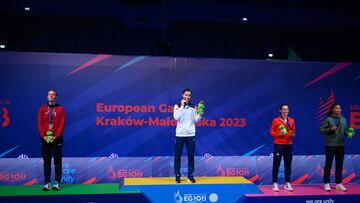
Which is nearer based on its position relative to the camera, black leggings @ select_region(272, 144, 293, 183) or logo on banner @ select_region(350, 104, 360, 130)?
black leggings @ select_region(272, 144, 293, 183)

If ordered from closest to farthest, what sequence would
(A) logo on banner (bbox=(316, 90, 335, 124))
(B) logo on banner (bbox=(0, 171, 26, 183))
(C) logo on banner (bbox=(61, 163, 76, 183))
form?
1. (B) logo on banner (bbox=(0, 171, 26, 183))
2. (C) logo on banner (bbox=(61, 163, 76, 183))
3. (A) logo on banner (bbox=(316, 90, 335, 124))

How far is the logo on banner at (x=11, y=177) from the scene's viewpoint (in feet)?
18.7

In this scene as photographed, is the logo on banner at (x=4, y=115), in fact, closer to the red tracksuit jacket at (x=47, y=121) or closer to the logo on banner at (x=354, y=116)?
the red tracksuit jacket at (x=47, y=121)

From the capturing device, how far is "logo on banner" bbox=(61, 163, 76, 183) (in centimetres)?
590

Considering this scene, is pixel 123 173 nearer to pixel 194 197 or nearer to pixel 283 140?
pixel 194 197

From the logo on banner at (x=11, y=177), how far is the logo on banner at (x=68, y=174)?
63 centimetres

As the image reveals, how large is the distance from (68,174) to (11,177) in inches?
35.0

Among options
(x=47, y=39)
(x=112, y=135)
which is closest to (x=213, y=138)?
(x=112, y=135)

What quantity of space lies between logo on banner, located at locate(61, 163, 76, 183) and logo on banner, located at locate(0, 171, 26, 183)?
626 mm

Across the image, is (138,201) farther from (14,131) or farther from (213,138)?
(14,131)

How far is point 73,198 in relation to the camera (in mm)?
4762

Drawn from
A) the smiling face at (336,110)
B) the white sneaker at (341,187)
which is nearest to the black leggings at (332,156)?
the white sneaker at (341,187)

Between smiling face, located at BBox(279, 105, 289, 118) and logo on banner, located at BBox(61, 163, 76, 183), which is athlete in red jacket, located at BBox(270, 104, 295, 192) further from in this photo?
logo on banner, located at BBox(61, 163, 76, 183)

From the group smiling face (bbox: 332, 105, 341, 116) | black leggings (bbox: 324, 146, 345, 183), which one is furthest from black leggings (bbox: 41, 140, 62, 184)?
smiling face (bbox: 332, 105, 341, 116)
